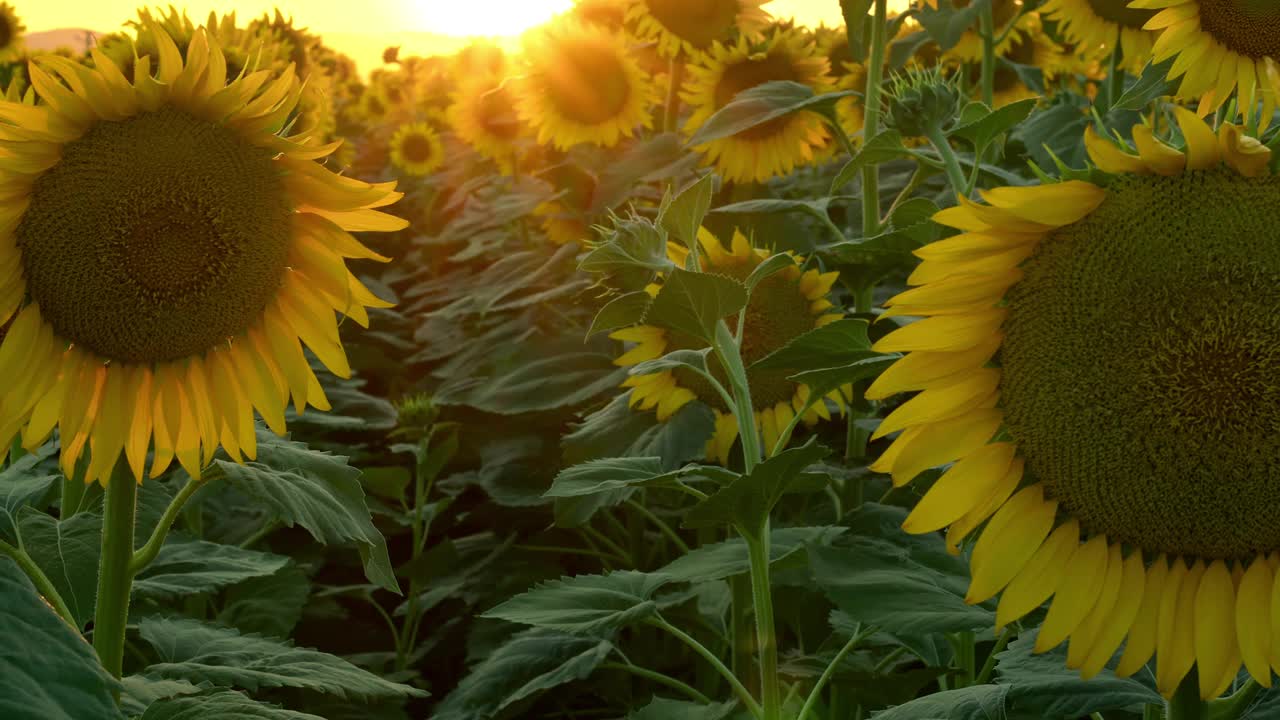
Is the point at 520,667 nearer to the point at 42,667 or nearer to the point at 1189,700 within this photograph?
the point at 1189,700

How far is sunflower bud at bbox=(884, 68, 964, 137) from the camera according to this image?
1.91 metres

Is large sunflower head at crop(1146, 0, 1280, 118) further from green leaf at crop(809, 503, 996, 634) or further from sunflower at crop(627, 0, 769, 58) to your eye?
sunflower at crop(627, 0, 769, 58)

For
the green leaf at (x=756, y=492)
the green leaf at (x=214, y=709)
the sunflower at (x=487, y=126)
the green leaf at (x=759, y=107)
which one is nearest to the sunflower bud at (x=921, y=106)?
the green leaf at (x=759, y=107)

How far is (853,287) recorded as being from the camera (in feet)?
7.70

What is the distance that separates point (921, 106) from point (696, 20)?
6.62ft

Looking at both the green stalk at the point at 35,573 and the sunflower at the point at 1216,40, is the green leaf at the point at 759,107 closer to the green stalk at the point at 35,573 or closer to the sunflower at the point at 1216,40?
the sunflower at the point at 1216,40

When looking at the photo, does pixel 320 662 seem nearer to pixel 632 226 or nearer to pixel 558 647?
pixel 558 647

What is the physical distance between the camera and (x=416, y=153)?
9164 millimetres

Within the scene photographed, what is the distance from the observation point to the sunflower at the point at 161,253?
1.49 m

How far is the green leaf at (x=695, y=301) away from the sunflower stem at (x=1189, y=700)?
69 cm

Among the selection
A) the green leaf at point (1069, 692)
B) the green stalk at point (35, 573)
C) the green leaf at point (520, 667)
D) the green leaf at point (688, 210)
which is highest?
Answer: the green leaf at point (688, 210)

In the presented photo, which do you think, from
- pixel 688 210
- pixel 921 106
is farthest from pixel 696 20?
pixel 688 210

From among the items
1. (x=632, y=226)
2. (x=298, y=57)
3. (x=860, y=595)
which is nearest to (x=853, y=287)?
(x=632, y=226)

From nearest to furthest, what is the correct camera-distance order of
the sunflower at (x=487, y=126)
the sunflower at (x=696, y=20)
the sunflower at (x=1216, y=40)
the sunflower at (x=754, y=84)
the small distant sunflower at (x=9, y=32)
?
the sunflower at (x=1216, y=40)
the sunflower at (x=754, y=84)
the sunflower at (x=696, y=20)
the sunflower at (x=487, y=126)
the small distant sunflower at (x=9, y=32)
